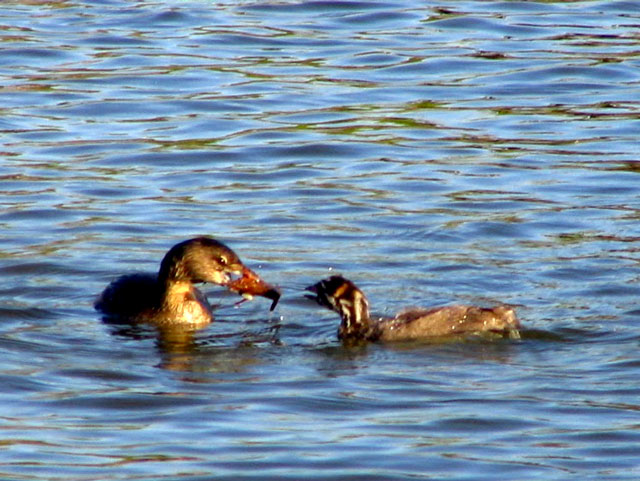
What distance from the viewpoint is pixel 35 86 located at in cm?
1867

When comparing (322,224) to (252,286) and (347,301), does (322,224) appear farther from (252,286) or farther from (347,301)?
(347,301)

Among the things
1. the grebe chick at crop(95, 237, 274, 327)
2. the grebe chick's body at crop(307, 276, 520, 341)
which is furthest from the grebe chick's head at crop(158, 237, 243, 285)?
the grebe chick's body at crop(307, 276, 520, 341)

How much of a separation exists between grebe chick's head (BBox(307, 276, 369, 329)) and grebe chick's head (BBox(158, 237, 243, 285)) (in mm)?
863

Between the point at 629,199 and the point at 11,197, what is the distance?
194 inches

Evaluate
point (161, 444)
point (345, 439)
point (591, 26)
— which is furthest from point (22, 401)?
point (591, 26)

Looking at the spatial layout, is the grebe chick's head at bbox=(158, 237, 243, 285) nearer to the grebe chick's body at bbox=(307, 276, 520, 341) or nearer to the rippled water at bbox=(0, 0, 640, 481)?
the rippled water at bbox=(0, 0, 640, 481)

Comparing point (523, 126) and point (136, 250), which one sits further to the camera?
point (523, 126)

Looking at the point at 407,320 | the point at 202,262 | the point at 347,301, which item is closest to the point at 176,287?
the point at 202,262

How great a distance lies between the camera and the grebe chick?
11.5m

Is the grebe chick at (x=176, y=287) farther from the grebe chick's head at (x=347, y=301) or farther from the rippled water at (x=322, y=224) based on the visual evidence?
the grebe chick's head at (x=347, y=301)

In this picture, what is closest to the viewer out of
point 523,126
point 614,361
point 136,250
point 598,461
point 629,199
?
point 598,461

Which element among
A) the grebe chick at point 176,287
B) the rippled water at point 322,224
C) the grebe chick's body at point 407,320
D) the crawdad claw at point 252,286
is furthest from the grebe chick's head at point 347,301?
the grebe chick at point 176,287

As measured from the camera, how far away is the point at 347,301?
35.4 ft

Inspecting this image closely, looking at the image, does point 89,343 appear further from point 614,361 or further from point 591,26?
point 591,26
